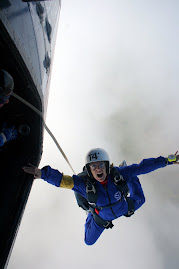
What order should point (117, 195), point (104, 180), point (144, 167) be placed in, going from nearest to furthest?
point (144, 167)
point (117, 195)
point (104, 180)

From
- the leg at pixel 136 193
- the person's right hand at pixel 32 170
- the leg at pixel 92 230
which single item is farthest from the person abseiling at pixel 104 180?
the leg at pixel 92 230

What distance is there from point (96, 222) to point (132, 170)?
246 cm

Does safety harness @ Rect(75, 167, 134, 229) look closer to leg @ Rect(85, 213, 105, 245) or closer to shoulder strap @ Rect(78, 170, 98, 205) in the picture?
shoulder strap @ Rect(78, 170, 98, 205)

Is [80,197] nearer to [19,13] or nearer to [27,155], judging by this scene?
[27,155]

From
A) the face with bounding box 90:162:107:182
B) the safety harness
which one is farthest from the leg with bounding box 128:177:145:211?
the face with bounding box 90:162:107:182

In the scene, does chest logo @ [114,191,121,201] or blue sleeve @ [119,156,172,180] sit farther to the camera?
chest logo @ [114,191,121,201]

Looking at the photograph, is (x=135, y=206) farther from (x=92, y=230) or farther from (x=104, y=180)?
(x=104, y=180)

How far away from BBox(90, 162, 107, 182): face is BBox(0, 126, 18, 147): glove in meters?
2.20

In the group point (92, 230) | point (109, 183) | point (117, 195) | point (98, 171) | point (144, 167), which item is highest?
point (144, 167)

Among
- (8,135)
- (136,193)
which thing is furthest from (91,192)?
(136,193)

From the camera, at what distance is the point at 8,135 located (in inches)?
161

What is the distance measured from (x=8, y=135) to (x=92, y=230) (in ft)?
15.5

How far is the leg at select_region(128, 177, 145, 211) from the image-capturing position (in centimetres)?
654

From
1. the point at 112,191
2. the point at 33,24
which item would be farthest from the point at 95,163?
the point at 33,24
